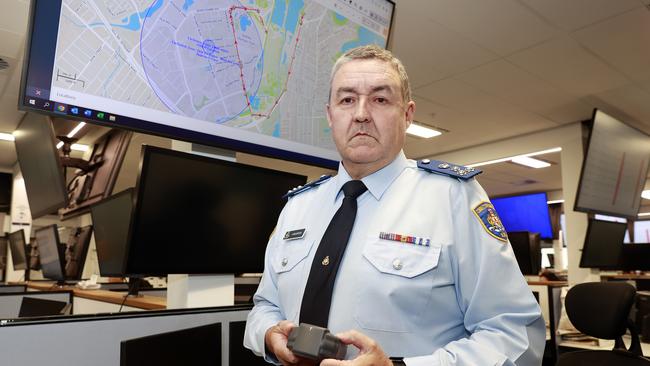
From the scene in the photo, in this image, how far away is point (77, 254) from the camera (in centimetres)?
373

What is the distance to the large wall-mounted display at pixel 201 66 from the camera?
3.90 feet

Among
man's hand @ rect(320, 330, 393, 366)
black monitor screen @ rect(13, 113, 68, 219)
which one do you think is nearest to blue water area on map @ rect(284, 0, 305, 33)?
man's hand @ rect(320, 330, 393, 366)

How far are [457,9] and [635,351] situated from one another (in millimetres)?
2383

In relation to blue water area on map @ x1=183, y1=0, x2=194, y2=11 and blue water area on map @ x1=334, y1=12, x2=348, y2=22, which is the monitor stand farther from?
blue water area on map @ x1=334, y1=12, x2=348, y2=22

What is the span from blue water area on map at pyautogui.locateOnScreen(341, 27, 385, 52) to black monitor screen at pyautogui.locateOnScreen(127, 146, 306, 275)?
1.93 ft

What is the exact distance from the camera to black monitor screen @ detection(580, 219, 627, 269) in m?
4.28

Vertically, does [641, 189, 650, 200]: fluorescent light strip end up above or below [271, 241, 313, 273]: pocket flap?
above

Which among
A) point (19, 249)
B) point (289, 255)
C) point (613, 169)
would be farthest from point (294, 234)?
point (19, 249)

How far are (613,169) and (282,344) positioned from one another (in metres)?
5.13

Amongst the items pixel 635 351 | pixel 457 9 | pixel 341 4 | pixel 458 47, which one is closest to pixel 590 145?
pixel 458 47

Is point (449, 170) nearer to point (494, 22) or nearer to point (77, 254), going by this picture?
point (494, 22)

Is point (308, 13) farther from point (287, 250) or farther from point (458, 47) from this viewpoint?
point (458, 47)

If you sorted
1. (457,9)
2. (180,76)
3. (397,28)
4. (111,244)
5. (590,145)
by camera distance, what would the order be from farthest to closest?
(590,145), (397,28), (457,9), (111,244), (180,76)

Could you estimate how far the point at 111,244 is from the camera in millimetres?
2346
